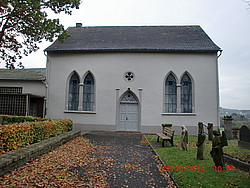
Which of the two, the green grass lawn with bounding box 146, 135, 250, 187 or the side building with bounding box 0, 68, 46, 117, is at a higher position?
the side building with bounding box 0, 68, 46, 117

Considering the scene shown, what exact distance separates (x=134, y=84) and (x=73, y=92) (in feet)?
17.4

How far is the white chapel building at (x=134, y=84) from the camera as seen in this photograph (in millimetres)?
14312

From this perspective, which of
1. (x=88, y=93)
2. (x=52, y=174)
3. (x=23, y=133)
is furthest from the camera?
(x=88, y=93)

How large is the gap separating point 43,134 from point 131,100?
8.13m

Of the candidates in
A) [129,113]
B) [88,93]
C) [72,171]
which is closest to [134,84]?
[129,113]

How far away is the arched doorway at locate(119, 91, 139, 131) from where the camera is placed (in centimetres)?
1466

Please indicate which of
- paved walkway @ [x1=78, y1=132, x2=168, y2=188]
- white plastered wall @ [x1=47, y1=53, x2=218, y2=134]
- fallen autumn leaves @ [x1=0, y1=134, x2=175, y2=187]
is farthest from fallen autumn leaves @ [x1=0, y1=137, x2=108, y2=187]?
white plastered wall @ [x1=47, y1=53, x2=218, y2=134]

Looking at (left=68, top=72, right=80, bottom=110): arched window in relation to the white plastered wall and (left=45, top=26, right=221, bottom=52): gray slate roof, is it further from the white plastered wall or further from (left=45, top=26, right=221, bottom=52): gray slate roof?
(left=45, top=26, right=221, bottom=52): gray slate roof

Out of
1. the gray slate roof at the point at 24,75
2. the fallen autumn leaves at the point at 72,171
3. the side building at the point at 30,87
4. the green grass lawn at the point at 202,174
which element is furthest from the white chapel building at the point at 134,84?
the green grass lawn at the point at 202,174

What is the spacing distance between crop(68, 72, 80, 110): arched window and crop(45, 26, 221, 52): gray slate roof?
2517 millimetres

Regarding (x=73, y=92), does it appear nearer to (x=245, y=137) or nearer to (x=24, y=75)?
(x=24, y=75)

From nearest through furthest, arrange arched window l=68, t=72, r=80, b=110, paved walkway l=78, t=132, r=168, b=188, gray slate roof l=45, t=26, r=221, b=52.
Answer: paved walkway l=78, t=132, r=168, b=188 → gray slate roof l=45, t=26, r=221, b=52 → arched window l=68, t=72, r=80, b=110

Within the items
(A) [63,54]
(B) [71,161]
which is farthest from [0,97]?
(B) [71,161]

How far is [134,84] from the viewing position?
14.7 metres
